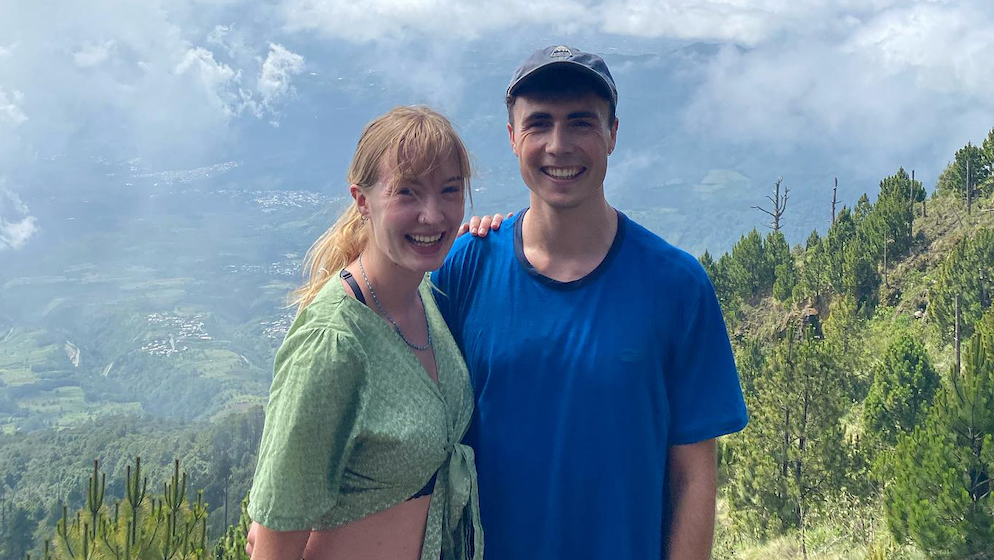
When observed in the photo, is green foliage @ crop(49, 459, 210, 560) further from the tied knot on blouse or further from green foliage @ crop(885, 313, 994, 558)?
green foliage @ crop(885, 313, 994, 558)

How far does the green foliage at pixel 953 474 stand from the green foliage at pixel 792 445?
3.80 meters

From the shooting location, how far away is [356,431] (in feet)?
7.49

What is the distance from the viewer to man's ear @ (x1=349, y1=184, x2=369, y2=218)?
2.59 metres

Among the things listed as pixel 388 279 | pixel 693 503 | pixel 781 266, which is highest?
pixel 781 266

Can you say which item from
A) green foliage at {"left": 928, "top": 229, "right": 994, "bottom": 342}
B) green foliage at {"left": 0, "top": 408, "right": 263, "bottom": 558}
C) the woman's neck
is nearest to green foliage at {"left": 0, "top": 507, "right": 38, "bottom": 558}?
green foliage at {"left": 0, "top": 408, "right": 263, "bottom": 558}

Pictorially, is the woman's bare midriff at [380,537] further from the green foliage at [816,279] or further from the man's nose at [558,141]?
the green foliage at [816,279]

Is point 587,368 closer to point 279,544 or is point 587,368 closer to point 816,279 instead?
point 279,544

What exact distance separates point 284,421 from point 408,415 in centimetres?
38

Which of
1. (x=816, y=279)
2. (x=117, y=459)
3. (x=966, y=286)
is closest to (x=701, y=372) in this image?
(x=966, y=286)

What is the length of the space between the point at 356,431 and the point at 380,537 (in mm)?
459

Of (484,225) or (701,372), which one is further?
(484,225)

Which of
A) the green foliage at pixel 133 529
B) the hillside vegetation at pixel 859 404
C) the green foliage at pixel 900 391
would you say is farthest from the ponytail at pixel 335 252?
the green foliage at pixel 900 391

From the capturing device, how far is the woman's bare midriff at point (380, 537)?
2.46 metres

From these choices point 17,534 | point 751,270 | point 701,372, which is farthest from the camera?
point 17,534
